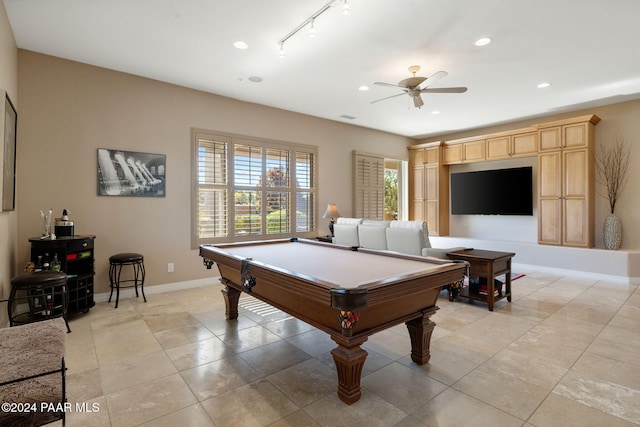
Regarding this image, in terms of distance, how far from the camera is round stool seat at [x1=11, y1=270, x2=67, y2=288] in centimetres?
281

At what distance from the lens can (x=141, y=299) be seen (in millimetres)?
4238

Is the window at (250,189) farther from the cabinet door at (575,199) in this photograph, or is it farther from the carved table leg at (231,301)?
the cabinet door at (575,199)

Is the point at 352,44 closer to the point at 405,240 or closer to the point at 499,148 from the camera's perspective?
the point at 405,240

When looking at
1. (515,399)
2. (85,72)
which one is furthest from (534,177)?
(85,72)

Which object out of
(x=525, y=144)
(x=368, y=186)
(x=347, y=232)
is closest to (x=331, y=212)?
(x=347, y=232)

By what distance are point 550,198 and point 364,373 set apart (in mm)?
5649

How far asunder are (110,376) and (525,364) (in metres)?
3.19

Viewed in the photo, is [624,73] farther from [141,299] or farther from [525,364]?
[141,299]

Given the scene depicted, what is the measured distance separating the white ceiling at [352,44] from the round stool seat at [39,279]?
2.47 m

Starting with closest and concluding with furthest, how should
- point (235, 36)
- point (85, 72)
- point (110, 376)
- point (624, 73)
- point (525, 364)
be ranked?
point (110, 376), point (525, 364), point (235, 36), point (85, 72), point (624, 73)

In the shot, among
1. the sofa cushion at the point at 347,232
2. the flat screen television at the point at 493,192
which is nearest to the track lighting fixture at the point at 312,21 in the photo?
the sofa cushion at the point at 347,232

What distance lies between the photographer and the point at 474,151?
286 inches

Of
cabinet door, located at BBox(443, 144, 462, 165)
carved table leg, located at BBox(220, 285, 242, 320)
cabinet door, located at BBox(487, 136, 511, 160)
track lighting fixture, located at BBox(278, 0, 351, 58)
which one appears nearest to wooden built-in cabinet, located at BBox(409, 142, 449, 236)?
cabinet door, located at BBox(443, 144, 462, 165)

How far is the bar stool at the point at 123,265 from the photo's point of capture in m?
3.98
